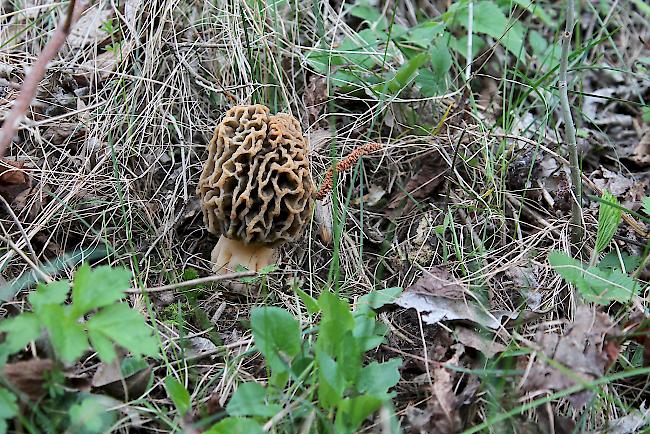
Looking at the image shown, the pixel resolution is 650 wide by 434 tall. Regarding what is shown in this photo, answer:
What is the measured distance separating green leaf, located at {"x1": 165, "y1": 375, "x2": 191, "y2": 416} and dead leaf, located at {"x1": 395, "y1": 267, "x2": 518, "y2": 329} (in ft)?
3.18

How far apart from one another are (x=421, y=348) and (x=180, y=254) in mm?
1375

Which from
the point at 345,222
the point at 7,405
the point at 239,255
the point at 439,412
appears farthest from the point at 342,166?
the point at 7,405

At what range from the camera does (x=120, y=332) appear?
6.40ft

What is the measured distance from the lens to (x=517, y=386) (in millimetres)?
2342

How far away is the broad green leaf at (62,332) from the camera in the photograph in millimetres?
1889

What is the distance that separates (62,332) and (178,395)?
1.52 feet

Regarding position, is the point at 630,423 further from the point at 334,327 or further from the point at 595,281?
the point at 334,327

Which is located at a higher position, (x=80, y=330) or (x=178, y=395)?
(x=80, y=330)

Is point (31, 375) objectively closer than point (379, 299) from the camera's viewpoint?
Yes

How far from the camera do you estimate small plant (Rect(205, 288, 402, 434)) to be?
6.78 feet

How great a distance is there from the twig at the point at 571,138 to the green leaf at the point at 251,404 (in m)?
1.90

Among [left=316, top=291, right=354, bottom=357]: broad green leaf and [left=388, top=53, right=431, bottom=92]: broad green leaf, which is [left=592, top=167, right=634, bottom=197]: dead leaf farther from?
[left=316, top=291, right=354, bottom=357]: broad green leaf

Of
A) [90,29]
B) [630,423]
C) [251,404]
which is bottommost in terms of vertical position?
[630,423]

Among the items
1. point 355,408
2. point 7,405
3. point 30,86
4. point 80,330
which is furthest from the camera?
point 30,86
